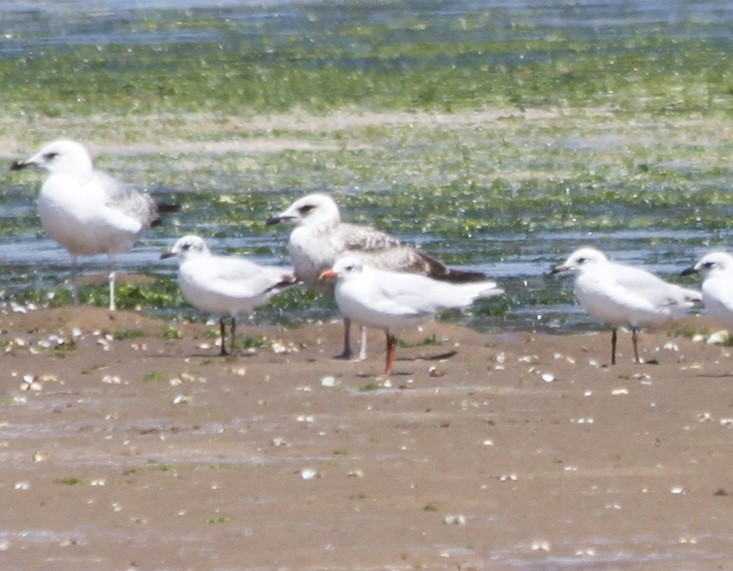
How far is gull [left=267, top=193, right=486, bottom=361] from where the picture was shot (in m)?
12.7

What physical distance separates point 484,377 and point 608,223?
6.67m

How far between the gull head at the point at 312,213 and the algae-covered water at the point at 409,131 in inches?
38.2

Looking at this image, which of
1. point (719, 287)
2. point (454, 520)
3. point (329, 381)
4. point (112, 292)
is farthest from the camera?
point (112, 292)

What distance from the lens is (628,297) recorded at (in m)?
11.5

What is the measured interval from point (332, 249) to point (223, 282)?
2.81 ft

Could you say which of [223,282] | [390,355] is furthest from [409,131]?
[390,355]

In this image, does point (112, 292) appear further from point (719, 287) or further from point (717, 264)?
point (719, 287)

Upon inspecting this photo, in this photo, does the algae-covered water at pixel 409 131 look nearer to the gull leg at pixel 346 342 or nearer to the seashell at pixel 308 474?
the gull leg at pixel 346 342

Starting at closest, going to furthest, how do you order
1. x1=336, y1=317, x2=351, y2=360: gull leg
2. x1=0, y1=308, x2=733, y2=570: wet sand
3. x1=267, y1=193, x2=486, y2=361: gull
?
x1=0, y1=308, x2=733, y2=570: wet sand → x1=336, y1=317, x2=351, y2=360: gull leg → x1=267, y1=193, x2=486, y2=361: gull

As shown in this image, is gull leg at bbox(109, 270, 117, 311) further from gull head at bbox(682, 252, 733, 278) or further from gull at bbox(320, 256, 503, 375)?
gull head at bbox(682, 252, 733, 278)

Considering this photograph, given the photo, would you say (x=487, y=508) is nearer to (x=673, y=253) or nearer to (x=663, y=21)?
(x=673, y=253)

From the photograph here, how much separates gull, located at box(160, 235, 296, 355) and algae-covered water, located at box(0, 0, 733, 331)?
1.54 meters

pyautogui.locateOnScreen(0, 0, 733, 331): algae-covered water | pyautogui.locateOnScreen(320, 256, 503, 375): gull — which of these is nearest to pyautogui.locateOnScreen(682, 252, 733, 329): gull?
pyautogui.locateOnScreen(320, 256, 503, 375): gull

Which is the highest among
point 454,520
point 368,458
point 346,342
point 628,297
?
point 454,520
